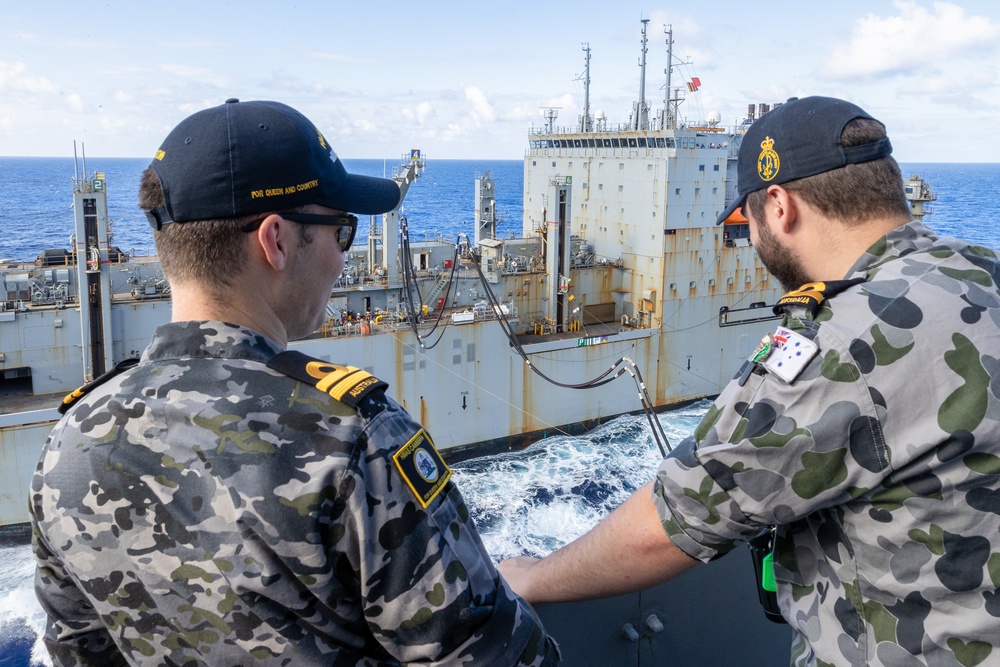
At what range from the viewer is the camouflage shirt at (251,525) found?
3.55 ft

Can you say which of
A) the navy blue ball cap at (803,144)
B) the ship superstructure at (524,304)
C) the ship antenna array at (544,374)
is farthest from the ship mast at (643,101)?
the navy blue ball cap at (803,144)

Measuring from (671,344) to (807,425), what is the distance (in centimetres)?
1855

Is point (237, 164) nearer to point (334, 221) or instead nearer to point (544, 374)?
point (334, 221)

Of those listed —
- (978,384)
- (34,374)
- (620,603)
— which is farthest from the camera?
(34,374)

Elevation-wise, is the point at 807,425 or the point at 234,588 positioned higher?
the point at 807,425

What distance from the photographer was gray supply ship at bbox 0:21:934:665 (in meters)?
14.1

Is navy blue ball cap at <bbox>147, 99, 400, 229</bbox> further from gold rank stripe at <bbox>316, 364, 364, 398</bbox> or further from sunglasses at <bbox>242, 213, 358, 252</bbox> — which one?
gold rank stripe at <bbox>316, 364, 364, 398</bbox>

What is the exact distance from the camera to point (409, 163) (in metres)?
18.1

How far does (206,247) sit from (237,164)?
0.15m

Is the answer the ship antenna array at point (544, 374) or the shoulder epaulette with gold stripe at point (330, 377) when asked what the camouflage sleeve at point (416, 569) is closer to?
the shoulder epaulette with gold stripe at point (330, 377)

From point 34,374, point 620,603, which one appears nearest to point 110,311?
point 34,374

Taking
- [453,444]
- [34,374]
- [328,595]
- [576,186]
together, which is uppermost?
[576,186]

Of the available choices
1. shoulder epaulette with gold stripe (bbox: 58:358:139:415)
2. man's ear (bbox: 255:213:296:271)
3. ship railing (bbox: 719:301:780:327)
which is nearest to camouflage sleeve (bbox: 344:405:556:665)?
man's ear (bbox: 255:213:296:271)

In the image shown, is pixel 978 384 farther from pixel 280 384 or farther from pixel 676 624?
pixel 676 624
